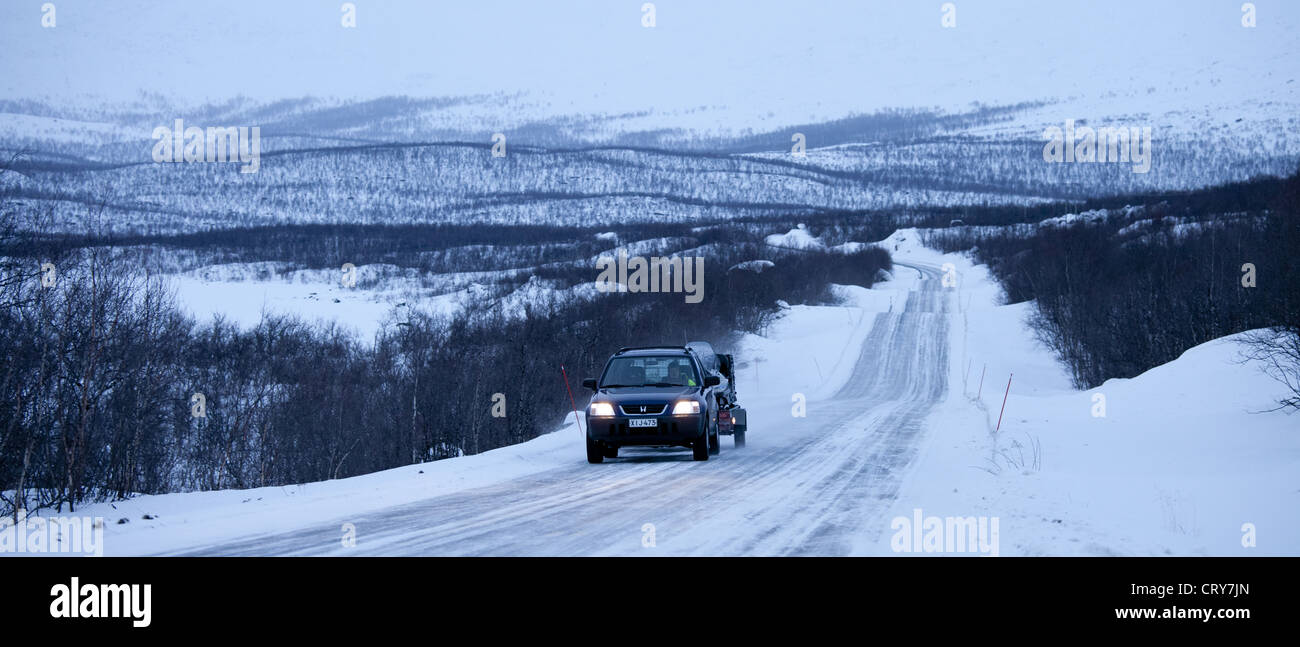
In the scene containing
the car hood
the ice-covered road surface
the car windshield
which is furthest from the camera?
the car windshield

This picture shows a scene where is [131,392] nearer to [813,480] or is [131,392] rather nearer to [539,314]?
[813,480]

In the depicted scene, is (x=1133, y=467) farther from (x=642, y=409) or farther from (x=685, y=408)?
(x=642, y=409)

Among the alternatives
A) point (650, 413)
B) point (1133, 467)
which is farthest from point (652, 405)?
point (1133, 467)

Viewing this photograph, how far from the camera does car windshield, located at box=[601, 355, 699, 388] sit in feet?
59.8

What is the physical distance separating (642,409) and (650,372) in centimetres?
145

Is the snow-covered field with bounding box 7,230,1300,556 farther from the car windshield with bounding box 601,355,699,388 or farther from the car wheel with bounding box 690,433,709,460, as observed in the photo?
the car windshield with bounding box 601,355,699,388

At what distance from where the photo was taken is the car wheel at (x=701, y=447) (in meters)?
17.2

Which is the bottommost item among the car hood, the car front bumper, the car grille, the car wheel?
the car wheel

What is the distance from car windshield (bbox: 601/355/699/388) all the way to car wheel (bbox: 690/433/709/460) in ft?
3.91

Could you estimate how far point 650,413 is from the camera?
1705 cm

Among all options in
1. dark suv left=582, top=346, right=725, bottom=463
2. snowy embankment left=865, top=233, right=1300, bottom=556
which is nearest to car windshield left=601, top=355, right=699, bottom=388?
dark suv left=582, top=346, right=725, bottom=463

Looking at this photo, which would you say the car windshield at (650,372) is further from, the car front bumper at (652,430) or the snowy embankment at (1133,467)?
the snowy embankment at (1133,467)

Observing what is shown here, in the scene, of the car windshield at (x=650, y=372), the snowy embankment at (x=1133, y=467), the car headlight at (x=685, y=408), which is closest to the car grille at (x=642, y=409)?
the car headlight at (x=685, y=408)
